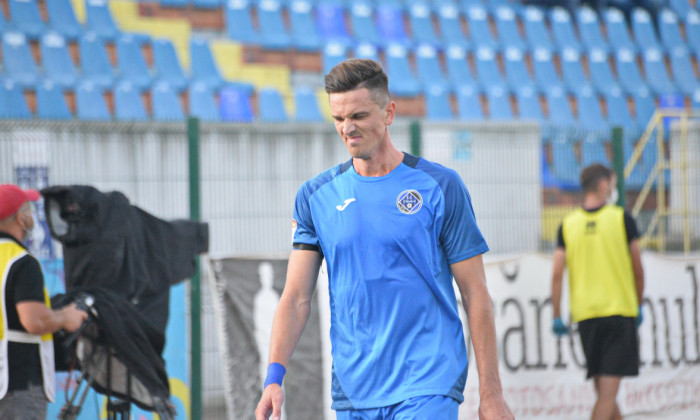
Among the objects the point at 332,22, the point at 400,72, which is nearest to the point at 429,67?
the point at 400,72

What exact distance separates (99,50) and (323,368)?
930 centimetres

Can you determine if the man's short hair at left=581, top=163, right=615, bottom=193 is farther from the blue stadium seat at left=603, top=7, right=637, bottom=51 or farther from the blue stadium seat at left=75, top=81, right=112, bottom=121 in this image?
the blue stadium seat at left=603, top=7, right=637, bottom=51

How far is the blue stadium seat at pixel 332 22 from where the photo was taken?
1703 centimetres

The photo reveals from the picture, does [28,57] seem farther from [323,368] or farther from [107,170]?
[323,368]

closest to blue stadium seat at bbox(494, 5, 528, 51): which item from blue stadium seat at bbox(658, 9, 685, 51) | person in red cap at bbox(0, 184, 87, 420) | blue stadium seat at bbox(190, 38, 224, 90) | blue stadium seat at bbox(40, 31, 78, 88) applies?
blue stadium seat at bbox(658, 9, 685, 51)

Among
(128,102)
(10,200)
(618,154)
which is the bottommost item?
(10,200)

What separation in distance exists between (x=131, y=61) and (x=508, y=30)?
28.0 ft

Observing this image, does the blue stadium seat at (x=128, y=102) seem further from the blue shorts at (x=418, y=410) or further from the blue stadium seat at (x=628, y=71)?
the blue shorts at (x=418, y=410)

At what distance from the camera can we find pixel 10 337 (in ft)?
15.7

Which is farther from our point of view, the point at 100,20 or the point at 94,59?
the point at 100,20

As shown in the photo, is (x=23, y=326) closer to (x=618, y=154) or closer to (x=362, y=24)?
(x=618, y=154)

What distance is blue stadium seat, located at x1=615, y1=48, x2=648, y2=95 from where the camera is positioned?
743 inches

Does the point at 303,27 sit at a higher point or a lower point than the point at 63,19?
higher

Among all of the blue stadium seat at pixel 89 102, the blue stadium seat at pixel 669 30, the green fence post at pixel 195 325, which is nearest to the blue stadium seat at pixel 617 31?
the blue stadium seat at pixel 669 30
